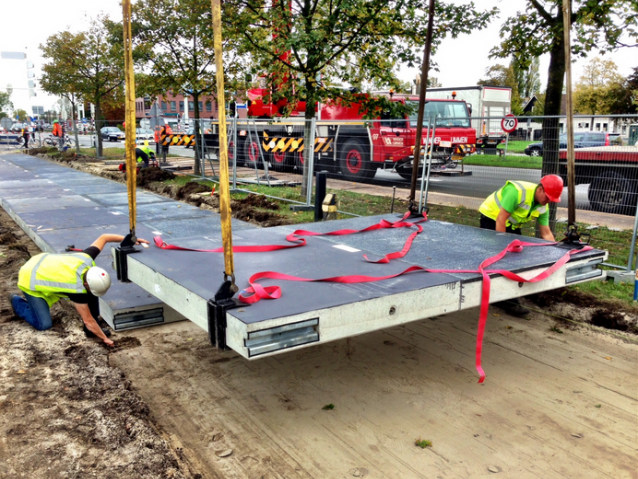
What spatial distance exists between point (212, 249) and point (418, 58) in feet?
24.1

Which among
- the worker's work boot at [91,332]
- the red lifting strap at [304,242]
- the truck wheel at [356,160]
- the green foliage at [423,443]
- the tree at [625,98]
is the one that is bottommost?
the green foliage at [423,443]

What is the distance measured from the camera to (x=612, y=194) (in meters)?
7.50

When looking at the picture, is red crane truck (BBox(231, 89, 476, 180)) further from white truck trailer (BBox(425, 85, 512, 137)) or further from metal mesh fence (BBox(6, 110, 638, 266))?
white truck trailer (BBox(425, 85, 512, 137))

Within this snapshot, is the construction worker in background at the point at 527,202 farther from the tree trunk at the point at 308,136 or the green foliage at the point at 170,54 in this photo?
the green foliage at the point at 170,54

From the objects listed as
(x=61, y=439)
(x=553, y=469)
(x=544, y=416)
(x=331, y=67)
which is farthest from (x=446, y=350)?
(x=331, y=67)

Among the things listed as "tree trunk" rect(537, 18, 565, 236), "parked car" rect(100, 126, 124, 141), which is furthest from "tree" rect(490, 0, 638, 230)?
"parked car" rect(100, 126, 124, 141)

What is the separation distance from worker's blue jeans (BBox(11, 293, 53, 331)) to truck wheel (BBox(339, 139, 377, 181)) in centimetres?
878

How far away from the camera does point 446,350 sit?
4863 mm

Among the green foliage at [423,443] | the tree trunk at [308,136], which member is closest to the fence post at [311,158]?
Answer: the tree trunk at [308,136]

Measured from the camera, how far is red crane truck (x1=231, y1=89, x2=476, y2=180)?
41.2 ft

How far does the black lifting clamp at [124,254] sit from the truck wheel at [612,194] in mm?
6130

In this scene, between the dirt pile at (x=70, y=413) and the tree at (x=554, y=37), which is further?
the tree at (x=554, y=37)

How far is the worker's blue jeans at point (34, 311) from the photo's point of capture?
4980mm

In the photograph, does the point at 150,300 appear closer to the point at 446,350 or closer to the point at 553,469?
the point at 446,350
